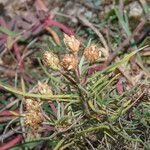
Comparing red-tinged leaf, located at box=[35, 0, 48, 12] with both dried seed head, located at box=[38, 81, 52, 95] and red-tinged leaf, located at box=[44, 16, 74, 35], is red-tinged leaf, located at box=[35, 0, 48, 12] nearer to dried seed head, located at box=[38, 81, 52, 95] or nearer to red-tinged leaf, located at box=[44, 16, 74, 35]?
red-tinged leaf, located at box=[44, 16, 74, 35]

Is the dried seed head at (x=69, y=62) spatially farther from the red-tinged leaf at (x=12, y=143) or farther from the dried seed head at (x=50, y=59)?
the red-tinged leaf at (x=12, y=143)

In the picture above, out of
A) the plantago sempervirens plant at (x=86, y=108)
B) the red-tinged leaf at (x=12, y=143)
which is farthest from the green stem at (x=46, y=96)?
the red-tinged leaf at (x=12, y=143)

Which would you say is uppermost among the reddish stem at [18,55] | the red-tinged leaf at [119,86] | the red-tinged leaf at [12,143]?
the reddish stem at [18,55]

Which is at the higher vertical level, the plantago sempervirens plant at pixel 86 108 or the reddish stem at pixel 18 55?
the reddish stem at pixel 18 55

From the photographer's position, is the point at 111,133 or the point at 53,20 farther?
the point at 53,20

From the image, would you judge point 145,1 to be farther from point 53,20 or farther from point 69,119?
point 69,119

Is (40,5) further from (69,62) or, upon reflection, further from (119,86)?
(69,62)

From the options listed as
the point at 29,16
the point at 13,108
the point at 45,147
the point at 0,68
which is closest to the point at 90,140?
the point at 45,147

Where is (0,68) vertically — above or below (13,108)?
above

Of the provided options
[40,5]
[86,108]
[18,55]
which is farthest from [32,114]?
[40,5]
